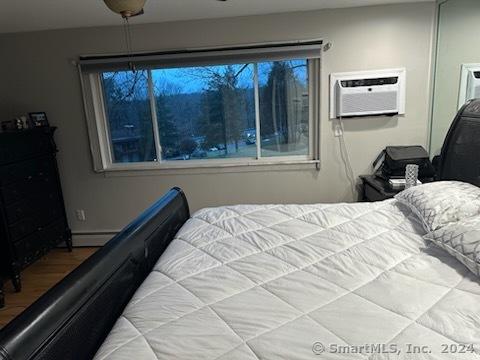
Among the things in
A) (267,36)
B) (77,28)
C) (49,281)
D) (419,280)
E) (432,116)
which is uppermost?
(77,28)

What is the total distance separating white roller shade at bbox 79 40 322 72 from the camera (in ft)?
9.56

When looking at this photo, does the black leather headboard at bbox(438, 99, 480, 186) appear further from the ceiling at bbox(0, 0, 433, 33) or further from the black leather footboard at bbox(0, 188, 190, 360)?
the black leather footboard at bbox(0, 188, 190, 360)

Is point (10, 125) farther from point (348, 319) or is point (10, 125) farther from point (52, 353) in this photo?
point (348, 319)

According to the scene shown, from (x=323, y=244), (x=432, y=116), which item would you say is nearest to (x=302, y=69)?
(x=432, y=116)

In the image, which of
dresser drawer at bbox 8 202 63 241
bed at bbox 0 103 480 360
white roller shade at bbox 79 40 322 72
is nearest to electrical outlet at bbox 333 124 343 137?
white roller shade at bbox 79 40 322 72

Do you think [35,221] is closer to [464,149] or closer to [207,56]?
[207,56]

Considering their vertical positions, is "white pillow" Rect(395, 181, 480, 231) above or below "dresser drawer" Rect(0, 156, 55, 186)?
below

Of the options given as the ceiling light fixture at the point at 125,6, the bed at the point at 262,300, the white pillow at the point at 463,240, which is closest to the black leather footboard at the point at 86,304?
the bed at the point at 262,300

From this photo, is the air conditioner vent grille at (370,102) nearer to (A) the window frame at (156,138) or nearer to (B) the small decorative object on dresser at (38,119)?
(A) the window frame at (156,138)

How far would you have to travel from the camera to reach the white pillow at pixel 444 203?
151cm

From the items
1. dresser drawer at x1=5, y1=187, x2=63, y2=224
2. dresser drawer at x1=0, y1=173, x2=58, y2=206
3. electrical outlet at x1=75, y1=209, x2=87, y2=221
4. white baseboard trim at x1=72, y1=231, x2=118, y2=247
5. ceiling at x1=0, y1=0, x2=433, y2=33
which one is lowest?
white baseboard trim at x1=72, y1=231, x2=118, y2=247

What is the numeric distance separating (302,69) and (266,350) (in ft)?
8.90

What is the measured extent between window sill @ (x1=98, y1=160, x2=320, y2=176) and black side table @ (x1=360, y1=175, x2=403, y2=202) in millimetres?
462

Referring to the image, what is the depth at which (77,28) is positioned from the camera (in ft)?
10.0
